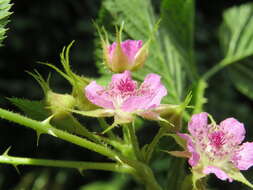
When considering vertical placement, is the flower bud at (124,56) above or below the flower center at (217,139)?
above

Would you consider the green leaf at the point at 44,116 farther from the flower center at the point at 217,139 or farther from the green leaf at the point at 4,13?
the flower center at the point at 217,139

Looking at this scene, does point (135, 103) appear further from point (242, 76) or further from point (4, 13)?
point (242, 76)

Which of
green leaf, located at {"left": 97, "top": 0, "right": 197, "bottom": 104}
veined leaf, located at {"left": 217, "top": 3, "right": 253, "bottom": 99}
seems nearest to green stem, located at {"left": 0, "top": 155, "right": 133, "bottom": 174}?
green leaf, located at {"left": 97, "top": 0, "right": 197, "bottom": 104}

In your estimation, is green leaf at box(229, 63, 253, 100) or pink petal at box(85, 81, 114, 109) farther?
green leaf at box(229, 63, 253, 100)

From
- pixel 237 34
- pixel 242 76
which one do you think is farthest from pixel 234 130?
pixel 237 34

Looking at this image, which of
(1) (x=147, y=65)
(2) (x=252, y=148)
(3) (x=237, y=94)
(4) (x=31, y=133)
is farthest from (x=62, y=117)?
(3) (x=237, y=94)

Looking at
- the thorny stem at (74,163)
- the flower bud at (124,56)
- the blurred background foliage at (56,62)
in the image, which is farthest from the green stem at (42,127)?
the blurred background foliage at (56,62)

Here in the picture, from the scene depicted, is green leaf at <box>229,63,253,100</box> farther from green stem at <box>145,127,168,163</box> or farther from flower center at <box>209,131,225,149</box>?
green stem at <box>145,127,168,163</box>
